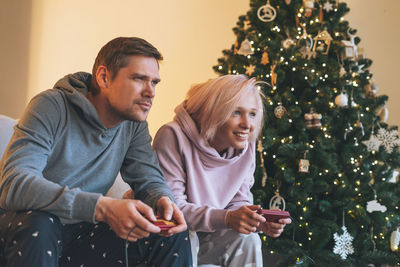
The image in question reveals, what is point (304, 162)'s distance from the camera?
99.3 inches

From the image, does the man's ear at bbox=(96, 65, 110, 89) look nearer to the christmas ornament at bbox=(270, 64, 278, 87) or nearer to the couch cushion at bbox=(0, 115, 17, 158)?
the couch cushion at bbox=(0, 115, 17, 158)

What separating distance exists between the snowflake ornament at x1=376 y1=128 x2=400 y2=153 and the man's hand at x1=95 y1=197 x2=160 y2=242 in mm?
1952

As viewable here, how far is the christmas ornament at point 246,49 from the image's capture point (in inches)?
108

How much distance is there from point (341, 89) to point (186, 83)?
1.41 meters

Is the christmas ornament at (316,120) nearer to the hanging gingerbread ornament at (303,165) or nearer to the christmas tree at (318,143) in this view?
the christmas tree at (318,143)

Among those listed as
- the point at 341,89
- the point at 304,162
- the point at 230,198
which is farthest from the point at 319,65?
the point at 230,198

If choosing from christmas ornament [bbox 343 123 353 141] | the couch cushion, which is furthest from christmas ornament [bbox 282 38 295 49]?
the couch cushion

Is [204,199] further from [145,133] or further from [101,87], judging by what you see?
[101,87]

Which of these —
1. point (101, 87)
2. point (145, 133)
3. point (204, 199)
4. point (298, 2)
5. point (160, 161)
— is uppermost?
point (298, 2)

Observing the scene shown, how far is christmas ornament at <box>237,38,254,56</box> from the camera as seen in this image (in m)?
2.74

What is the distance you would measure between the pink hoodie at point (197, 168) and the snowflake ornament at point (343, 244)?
0.76 meters

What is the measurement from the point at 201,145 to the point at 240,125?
0.56 feet

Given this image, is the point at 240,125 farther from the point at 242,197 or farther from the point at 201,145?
the point at 242,197

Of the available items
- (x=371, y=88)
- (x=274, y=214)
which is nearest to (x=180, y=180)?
(x=274, y=214)
